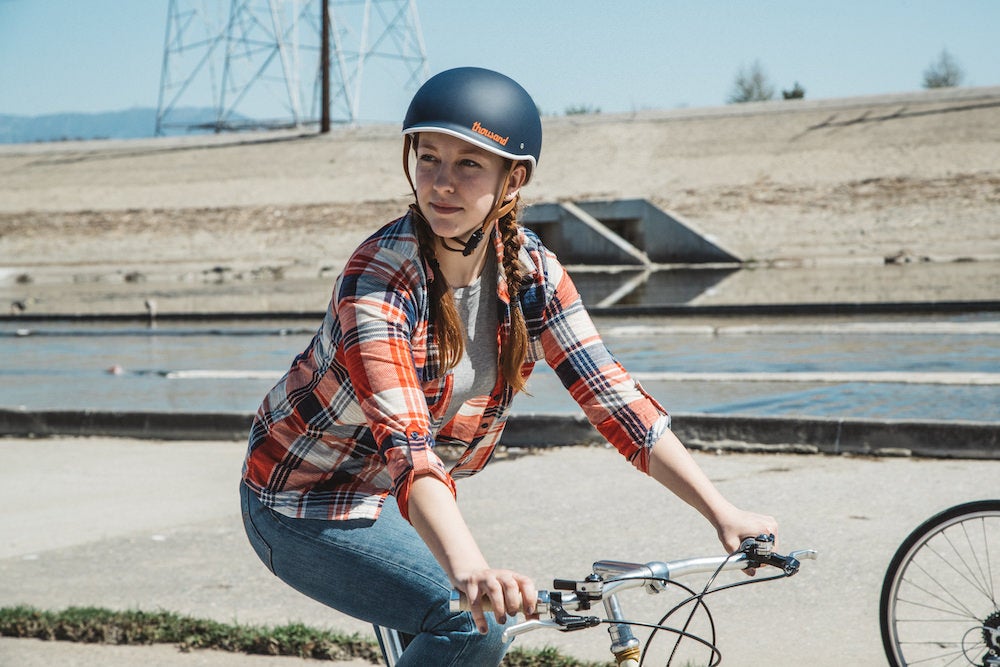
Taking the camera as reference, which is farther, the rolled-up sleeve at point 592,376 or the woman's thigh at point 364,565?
the rolled-up sleeve at point 592,376

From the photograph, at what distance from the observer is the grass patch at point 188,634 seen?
4.42 metres

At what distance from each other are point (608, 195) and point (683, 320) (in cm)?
2573

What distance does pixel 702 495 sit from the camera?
2588 mm

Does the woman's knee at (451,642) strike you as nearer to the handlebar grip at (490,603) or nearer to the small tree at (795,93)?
the handlebar grip at (490,603)

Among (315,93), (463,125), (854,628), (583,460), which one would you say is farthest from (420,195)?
(315,93)

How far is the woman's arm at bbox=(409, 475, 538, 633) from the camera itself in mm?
2002

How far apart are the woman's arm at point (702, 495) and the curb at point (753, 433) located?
17.2ft

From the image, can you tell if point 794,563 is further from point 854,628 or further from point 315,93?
point 315,93

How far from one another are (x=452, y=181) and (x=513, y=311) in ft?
1.10

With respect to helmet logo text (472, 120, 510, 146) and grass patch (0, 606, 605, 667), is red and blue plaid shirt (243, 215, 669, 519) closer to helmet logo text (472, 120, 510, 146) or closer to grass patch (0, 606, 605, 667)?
helmet logo text (472, 120, 510, 146)

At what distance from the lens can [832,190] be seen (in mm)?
37969

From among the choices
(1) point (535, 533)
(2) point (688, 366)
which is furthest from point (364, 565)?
(2) point (688, 366)

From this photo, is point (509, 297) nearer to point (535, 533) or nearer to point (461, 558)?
point (461, 558)

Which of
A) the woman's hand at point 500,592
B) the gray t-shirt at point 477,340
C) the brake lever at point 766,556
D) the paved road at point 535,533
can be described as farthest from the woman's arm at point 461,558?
the paved road at point 535,533
